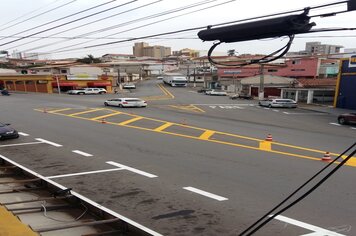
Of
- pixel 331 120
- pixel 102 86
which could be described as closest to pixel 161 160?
pixel 331 120

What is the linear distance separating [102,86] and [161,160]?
6575 centimetres

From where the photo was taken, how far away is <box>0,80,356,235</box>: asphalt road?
8797 millimetres

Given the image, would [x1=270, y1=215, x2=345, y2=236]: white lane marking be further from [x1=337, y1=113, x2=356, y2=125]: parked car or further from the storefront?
the storefront

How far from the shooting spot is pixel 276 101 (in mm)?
43344

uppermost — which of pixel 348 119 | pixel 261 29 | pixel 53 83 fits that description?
pixel 261 29

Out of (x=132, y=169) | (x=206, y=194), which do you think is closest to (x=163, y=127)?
(x=132, y=169)

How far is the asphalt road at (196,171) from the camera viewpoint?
8797 millimetres

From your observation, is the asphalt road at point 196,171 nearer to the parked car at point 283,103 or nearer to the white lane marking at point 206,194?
the white lane marking at point 206,194

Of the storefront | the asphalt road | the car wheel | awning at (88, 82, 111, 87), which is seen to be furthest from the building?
awning at (88, 82, 111, 87)

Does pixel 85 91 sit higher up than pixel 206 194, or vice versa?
pixel 206 194

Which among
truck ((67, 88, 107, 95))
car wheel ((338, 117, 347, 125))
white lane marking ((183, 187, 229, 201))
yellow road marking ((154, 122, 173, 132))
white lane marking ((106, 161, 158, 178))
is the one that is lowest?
truck ((67, 88, 107, 95))

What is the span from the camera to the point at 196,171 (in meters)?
13.2

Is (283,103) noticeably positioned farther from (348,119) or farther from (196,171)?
(196,171)

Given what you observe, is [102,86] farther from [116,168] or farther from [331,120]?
[116,168]
